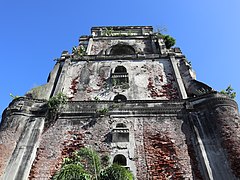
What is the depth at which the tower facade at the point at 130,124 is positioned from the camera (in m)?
7.50

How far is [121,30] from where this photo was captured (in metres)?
18.8

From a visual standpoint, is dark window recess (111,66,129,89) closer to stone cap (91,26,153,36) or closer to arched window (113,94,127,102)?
arched window (113,94,127,102)

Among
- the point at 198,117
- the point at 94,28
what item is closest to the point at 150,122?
the point at 198,117

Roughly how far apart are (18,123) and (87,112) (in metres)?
2.47

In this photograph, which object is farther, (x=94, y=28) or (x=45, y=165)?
(x=94, y=28)

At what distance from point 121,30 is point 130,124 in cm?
1144

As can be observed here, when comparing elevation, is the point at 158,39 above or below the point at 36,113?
above

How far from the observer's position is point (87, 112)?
9492 mm

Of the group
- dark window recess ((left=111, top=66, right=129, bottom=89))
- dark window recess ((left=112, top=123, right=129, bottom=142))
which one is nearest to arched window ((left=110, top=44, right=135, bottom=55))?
dark window recess ((left=111, top=66, right=129, bottom=89))

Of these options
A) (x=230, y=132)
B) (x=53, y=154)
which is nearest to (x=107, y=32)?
(x=53, y=154)

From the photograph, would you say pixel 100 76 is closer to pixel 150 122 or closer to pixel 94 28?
pixel 150 122

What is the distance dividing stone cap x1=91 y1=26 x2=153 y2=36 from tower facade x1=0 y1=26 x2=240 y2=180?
5.93m

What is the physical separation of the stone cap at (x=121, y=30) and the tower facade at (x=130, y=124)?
233 inches

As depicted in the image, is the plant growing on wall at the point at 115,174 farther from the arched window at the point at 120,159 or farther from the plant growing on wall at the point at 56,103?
the plant growing on wall at the point at 56,103
